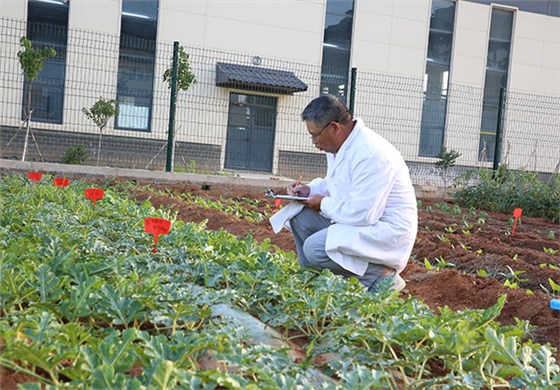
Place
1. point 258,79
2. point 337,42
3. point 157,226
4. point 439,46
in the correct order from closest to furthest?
point 157,226, point 258,79, point 337,42, point 439,46

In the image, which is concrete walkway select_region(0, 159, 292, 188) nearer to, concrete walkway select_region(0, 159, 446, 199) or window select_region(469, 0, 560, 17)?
concrete walkway select_region(0, 159, 446, 199)

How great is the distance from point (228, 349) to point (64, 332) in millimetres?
508

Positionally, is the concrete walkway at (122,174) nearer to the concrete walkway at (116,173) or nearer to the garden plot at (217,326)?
the concrete walkway at (116,173)

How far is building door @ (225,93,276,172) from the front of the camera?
18.0 meters

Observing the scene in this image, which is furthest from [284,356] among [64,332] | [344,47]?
[344,47]

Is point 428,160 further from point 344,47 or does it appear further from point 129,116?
point 129,116

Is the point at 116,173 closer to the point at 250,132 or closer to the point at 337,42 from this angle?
the point at 250,132

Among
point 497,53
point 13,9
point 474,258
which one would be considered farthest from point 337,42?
point 474,258

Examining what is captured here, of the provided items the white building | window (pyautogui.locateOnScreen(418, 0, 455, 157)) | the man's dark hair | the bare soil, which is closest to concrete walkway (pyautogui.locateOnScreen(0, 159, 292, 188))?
the bare soil

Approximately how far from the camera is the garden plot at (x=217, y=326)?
1842mm

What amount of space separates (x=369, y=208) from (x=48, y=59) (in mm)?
15622

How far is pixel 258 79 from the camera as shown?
18.1 meters

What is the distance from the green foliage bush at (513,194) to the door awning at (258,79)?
730cm

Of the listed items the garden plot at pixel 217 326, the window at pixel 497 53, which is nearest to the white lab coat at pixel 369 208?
the garden plot at pixel 217 326
